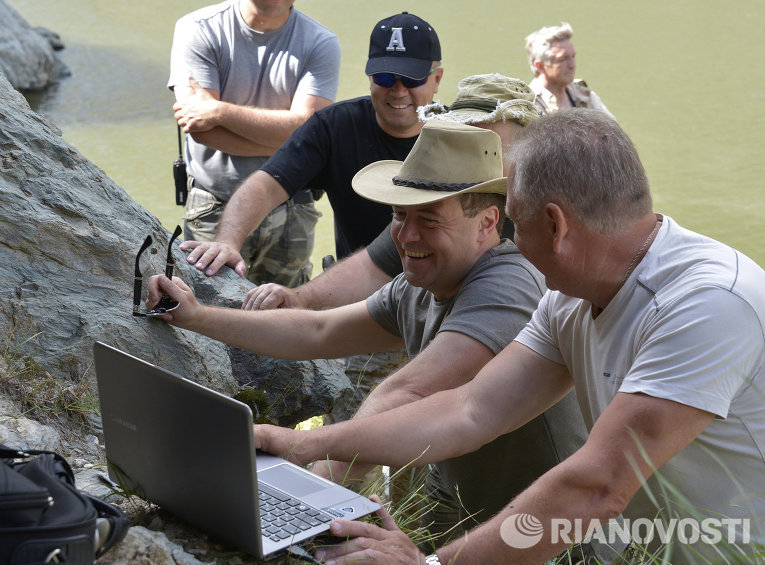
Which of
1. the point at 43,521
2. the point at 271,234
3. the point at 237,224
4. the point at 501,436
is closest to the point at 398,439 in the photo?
the point at 501,436

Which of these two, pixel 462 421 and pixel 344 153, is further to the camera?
pixel 344 153

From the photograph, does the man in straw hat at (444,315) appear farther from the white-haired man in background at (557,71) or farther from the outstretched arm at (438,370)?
the white-haired man in background at (557,71)

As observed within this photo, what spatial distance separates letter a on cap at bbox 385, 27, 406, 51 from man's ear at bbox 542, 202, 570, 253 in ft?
6.86

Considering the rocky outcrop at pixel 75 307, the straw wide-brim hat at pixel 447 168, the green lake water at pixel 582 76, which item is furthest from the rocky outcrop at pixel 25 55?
the straw wide-brim hat at pixel 447 168

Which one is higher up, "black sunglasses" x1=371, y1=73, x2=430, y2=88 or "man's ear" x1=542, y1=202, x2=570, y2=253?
"black sunglasses" x1=371, y1=73, x2=430, y2=88

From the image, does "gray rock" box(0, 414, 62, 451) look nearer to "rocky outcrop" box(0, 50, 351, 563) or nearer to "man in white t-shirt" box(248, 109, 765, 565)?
"rocky outcrop" box(0, 50, 351, 563)

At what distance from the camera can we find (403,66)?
11.8 ft

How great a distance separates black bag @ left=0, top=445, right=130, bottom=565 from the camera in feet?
3.83

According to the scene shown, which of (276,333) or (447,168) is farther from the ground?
(447,168)

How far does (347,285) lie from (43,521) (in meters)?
2.11

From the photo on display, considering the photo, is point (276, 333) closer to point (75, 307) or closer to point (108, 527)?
point (75, 307)

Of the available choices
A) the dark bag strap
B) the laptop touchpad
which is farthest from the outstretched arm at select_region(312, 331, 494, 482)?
the dark bag strap

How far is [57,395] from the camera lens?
2.35 metres

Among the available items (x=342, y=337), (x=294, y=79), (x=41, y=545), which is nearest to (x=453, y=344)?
(x=342, y=337)
